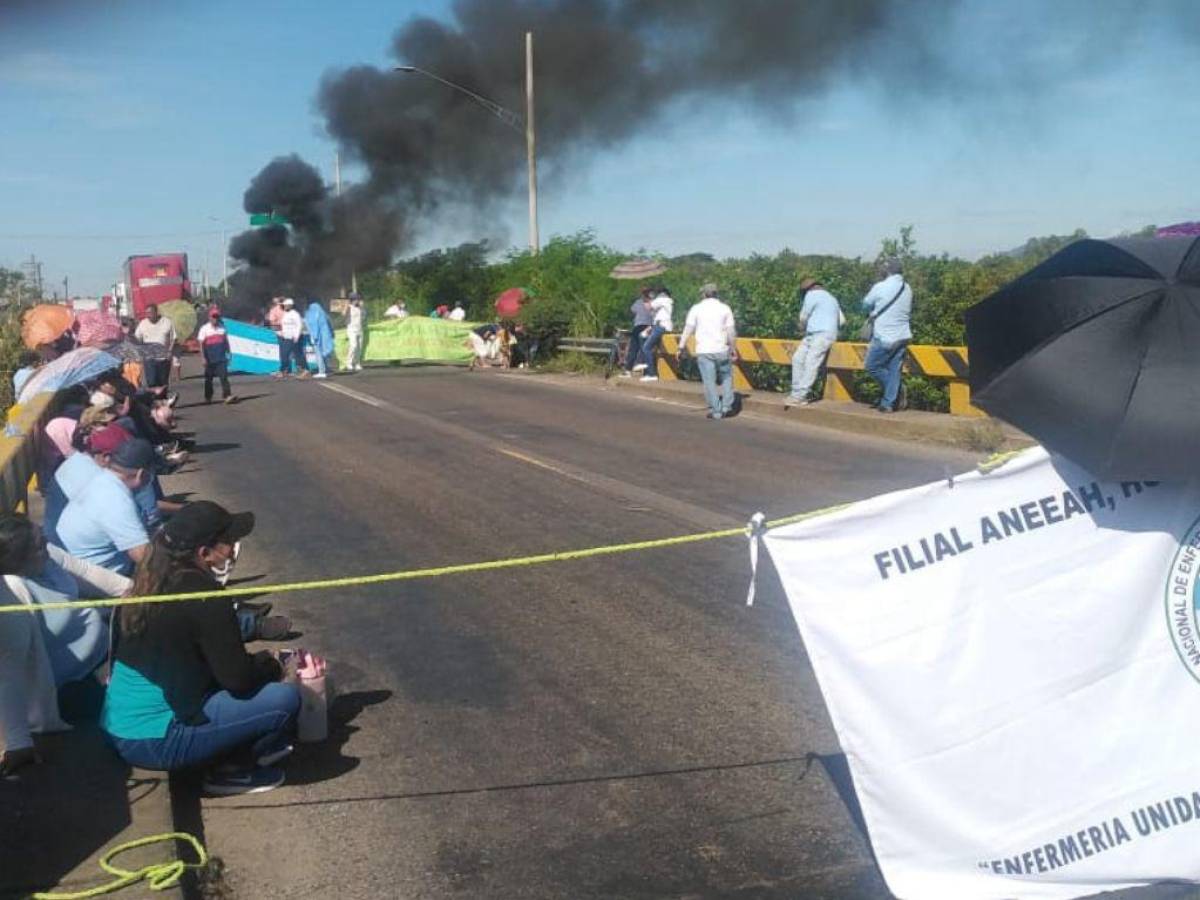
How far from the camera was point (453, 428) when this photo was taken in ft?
54.4

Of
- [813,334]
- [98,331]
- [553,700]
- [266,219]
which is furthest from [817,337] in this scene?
[266,219]

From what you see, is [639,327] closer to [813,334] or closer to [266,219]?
[813,334]

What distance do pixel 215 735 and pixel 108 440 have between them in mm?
2406

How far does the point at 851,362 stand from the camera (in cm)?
1666

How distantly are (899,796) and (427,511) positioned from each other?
7.27 m

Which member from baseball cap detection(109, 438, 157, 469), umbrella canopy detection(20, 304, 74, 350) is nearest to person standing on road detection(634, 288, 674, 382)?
umbrella canopy detection(20, 304, 74, 350)

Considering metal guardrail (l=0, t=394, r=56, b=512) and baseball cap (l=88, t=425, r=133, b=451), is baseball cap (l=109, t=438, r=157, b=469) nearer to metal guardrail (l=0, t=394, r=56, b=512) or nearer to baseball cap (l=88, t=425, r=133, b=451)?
baseball cap (l=88, t=425, r=133, b=451)

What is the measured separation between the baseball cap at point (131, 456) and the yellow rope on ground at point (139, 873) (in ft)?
8.47

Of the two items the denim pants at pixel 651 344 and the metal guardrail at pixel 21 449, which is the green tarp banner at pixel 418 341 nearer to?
the denim pants at pixel 651 344

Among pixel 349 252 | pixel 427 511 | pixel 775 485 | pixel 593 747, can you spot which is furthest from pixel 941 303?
pixel 349 252

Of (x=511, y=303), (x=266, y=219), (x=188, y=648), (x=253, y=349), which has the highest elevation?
A: (x=266, y=219)

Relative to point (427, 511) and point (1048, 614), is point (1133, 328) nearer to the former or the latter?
point (1048, 614)

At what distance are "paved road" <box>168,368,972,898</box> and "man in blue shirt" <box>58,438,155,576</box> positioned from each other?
1005 mm

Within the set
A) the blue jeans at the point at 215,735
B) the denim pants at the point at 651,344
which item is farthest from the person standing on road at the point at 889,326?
the blue jeans at the point at 215,735
